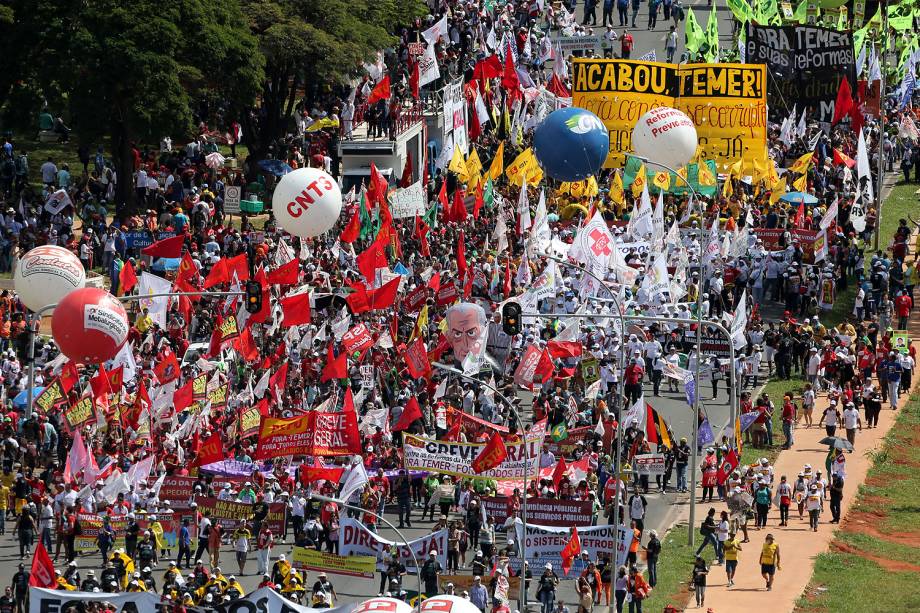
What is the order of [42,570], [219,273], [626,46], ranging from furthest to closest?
[626,46] < [219,273] < [42,570]

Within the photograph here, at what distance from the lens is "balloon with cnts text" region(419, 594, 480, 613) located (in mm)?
34656

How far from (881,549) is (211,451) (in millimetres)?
15875

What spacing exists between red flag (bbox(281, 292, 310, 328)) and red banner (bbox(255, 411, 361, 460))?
6.07 meters

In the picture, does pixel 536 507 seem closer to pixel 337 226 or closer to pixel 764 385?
pixel 764 385

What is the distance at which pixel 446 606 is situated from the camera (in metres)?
34.7

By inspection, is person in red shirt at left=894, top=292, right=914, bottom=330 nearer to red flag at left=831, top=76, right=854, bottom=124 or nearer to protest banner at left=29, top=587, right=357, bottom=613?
red flag at left=831, top=76, right=854, bottom=124

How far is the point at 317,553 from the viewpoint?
43.5 metres

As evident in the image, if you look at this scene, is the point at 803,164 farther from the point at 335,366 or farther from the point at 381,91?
the point at 335,366

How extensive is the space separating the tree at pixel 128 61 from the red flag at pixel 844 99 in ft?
69.0

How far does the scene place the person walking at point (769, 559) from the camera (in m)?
46.5

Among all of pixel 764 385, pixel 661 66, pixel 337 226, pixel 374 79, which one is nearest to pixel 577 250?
pixel 764 385

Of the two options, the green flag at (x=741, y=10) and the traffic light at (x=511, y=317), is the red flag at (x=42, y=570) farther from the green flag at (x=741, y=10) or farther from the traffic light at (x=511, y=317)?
the green flag at (x=741, y=10)

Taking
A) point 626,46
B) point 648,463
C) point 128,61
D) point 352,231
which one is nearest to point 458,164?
point 352,231

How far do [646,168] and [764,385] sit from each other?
1089 cm
